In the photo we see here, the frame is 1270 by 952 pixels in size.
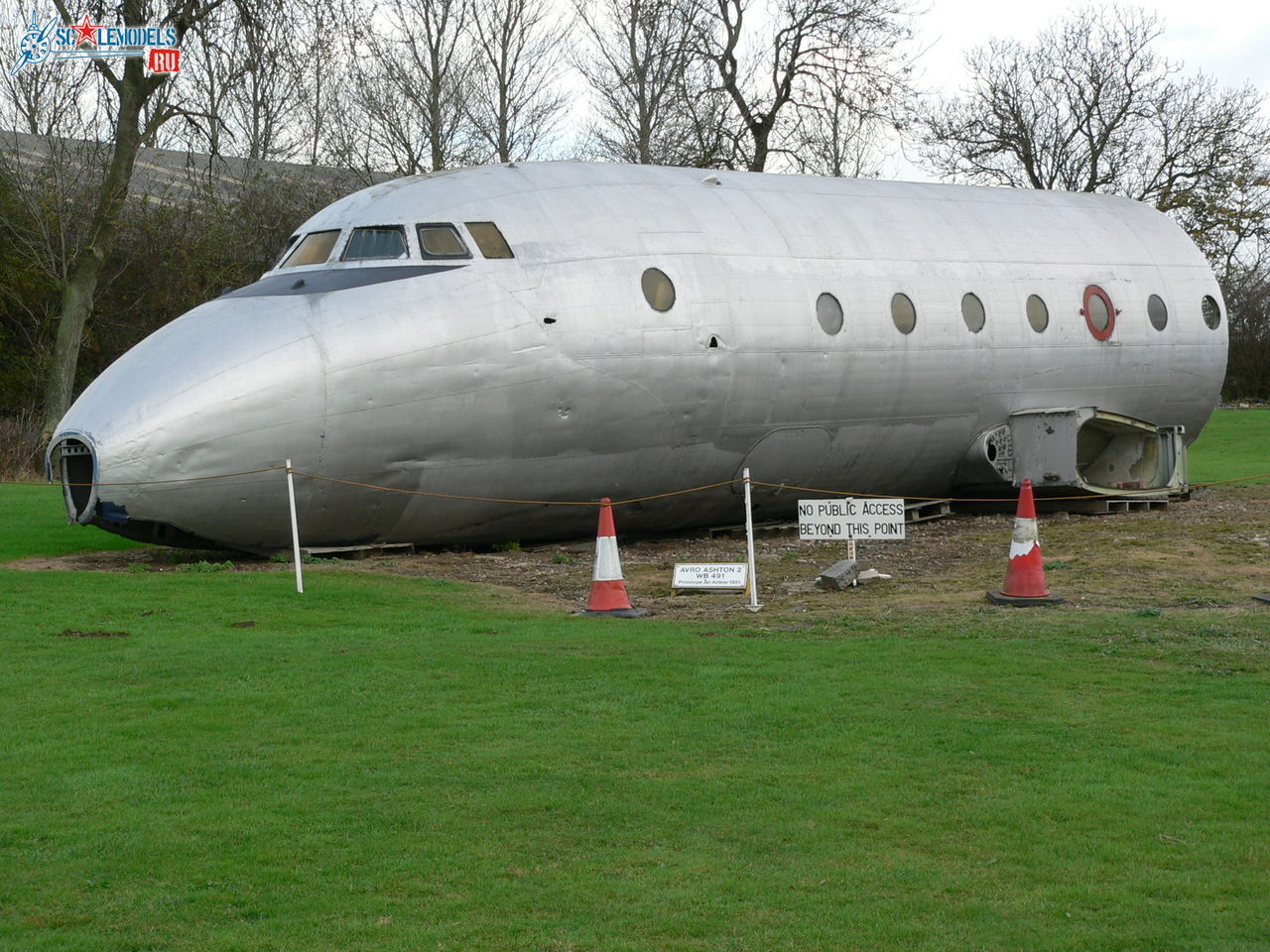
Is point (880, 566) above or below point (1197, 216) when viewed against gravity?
below

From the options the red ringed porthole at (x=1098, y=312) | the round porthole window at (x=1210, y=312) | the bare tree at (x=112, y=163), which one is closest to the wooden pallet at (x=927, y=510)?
the red ringed porthole at (x=1098, y=312)

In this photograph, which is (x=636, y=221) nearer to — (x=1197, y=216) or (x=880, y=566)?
(x=880, y=566)

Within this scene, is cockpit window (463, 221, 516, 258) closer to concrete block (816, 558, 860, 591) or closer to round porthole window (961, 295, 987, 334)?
concrete block (816, 558, 860, 591)

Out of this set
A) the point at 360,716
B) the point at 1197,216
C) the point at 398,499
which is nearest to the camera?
the point at 360,716

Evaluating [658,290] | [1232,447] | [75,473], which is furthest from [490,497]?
[1232,447]

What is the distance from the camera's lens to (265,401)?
13.7 meters

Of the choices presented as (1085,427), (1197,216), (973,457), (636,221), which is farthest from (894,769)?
(1197,216)

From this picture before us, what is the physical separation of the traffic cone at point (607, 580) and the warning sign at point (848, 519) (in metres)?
1.93

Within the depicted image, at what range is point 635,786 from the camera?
7.04 metres

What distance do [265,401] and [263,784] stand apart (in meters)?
7.24

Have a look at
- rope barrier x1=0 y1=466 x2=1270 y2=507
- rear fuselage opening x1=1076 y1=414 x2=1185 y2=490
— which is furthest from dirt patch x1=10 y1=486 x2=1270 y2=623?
rear fuselage opening x1=1076 y1=414 x2=1185 y2=490

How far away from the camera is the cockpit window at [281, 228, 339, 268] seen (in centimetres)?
1551

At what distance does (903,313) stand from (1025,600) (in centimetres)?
611

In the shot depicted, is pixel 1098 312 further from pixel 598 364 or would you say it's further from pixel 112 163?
pixel 112 163
